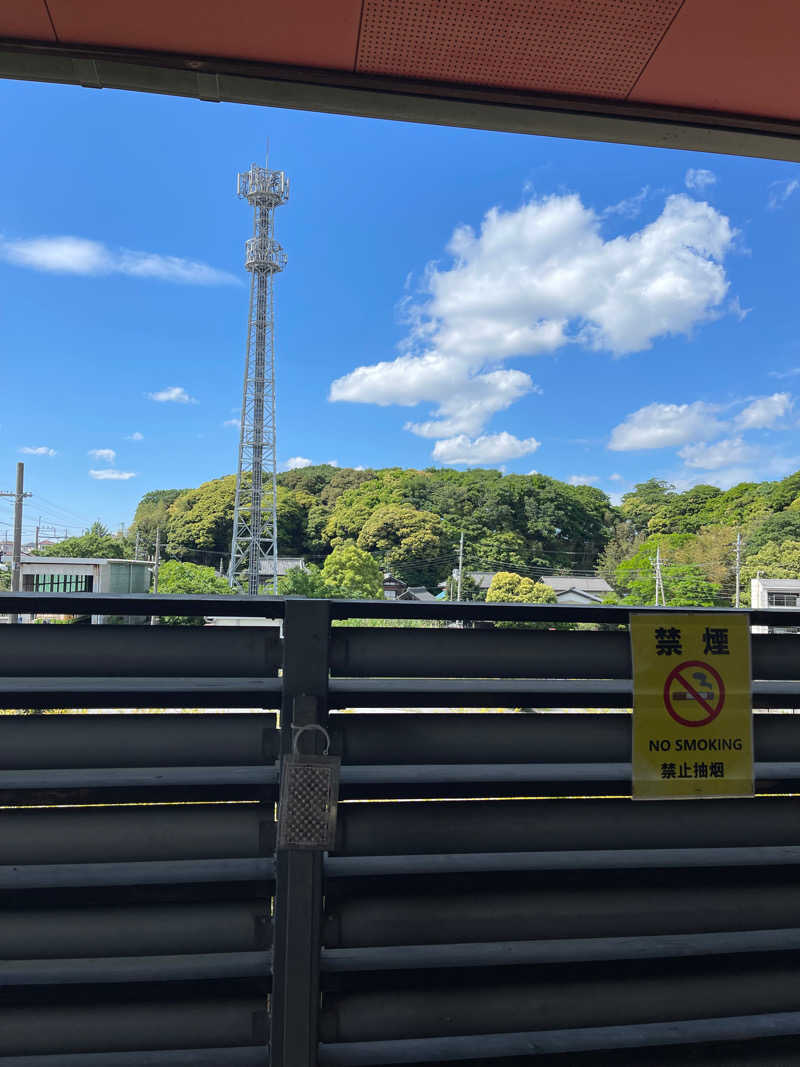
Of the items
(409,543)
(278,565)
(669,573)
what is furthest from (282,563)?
(669,573)

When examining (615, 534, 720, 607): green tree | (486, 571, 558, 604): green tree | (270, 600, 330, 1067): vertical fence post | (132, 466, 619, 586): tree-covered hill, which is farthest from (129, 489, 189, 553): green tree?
(270, 600, 330, 1067): vertical fence post

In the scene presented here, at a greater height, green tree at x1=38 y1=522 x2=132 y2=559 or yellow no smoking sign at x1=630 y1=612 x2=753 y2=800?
green tree at x1=38 y1=522 x2=132 y2=559

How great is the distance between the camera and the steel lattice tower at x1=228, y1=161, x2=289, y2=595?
583 inches

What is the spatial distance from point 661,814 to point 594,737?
0.52 ft

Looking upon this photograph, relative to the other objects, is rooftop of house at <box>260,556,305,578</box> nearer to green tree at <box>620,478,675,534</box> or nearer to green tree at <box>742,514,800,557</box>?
green tree at <box>620,478,675,534</box>

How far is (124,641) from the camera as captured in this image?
966 mm

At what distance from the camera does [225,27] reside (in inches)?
48.8

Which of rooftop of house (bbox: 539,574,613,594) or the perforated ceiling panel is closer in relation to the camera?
the perforated ceiling panel

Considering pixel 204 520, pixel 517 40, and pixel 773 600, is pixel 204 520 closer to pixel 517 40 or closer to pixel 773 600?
pixel 773 600

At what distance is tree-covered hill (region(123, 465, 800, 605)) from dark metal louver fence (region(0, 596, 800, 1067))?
53.9ft

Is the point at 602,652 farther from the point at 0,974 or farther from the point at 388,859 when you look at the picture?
the point at 0,974

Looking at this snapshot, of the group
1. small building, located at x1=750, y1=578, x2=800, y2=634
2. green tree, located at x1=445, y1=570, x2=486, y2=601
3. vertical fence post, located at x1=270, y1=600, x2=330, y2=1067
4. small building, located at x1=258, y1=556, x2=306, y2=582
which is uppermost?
small building, located at x1=258, y1=556, x2=306, y2=582

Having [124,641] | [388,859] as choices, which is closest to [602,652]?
[388,859]

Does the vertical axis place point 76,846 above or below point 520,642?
below
